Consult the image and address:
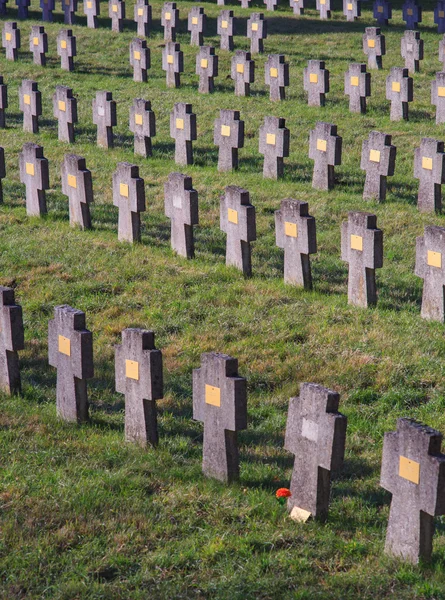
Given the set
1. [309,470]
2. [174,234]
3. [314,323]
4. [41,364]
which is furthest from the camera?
[174,234]

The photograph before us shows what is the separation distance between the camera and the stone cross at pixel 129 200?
12484 millimetres

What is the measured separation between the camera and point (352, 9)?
86.2 feet

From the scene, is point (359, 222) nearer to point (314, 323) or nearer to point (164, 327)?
point (314, 323)

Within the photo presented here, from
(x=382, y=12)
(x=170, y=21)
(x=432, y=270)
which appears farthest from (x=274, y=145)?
(x=382, y=12)

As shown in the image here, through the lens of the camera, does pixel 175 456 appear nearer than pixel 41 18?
Yes

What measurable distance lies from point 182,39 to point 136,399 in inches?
706

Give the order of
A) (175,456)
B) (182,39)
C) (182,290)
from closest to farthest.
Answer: (175,456)
(182,290)
(182,39)

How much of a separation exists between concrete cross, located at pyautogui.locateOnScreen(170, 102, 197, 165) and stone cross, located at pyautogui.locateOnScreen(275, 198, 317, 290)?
4792 millimetres

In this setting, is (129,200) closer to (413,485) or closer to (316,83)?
(316,83)

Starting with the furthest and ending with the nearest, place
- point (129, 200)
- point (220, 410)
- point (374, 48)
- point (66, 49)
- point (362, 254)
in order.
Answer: point (66, 49)
point (374, 48)
point (129, 200)
point (362, 254)
point (220, 410)

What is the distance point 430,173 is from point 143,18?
1270cm

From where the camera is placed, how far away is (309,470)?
6711 millimetres

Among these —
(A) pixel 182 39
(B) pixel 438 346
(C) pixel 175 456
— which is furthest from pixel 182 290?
(A) pixel 182 39

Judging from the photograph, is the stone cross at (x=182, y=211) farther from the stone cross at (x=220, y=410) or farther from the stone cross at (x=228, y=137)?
the stone cross at (x=220, y=410)
